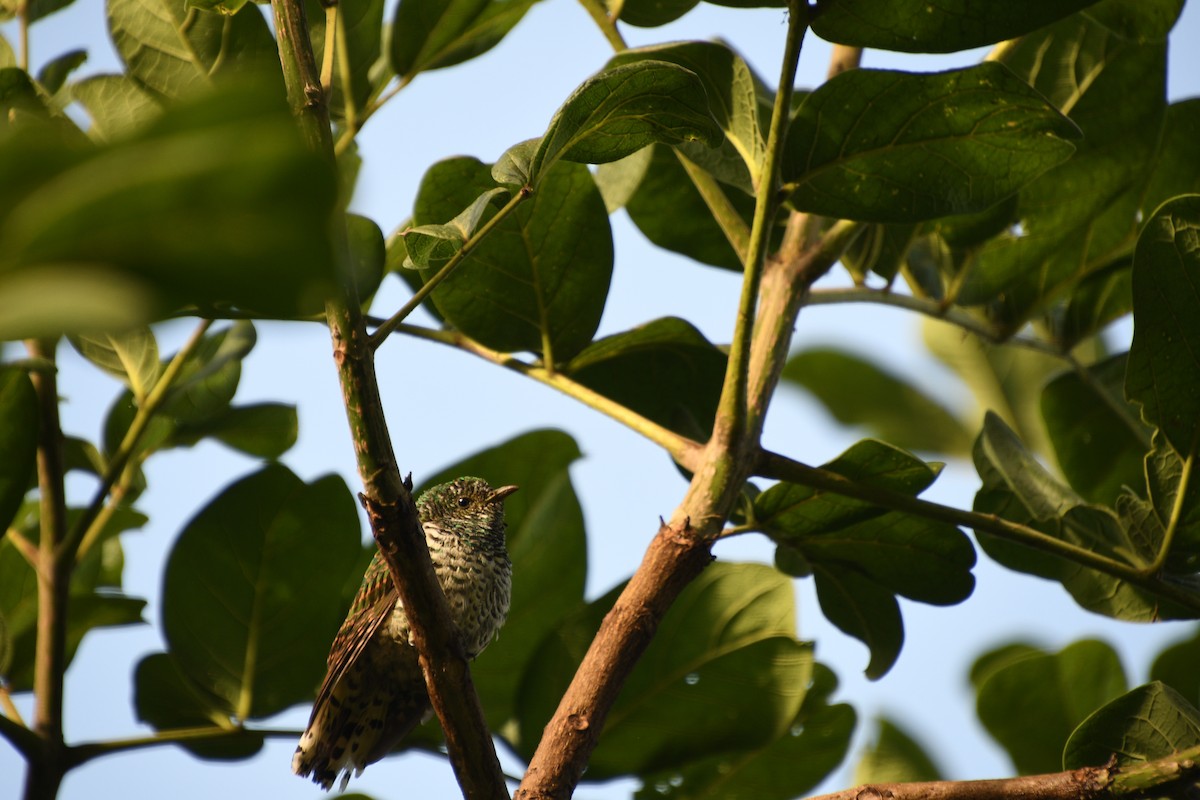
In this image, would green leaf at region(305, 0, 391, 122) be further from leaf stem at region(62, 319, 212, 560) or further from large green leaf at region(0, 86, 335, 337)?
large green leaf at region(0, 86, 335, 337)

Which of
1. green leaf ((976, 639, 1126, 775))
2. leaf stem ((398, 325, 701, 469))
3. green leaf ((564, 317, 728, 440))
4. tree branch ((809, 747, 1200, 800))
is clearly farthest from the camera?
green leaf ((976, 639, 1126, 775))

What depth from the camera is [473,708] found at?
1.63 metres

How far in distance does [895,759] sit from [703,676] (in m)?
0.62

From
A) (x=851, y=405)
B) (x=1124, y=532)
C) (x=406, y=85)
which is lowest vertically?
(x=1124, y=532)

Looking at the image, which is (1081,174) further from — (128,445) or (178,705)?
(178,705)

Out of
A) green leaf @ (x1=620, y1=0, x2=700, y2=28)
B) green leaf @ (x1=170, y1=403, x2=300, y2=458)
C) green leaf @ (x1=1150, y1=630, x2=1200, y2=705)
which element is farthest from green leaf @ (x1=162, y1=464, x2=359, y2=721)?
green leaf @ (x1=1150, y1=630, x2=1200, y2=705)

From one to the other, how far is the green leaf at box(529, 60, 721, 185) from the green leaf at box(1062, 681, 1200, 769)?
114 cm

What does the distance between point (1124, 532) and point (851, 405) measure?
157 cm

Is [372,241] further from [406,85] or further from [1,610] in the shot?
[1,610]

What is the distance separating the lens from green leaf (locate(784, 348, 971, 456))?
11.6ft

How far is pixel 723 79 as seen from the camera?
77.1 inches

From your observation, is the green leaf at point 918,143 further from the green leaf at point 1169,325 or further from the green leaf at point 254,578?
the green leaf at point 254,578

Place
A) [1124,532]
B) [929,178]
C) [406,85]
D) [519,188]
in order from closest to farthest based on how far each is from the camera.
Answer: [519,188] < [929,178] < [1124,532] < [406,85]

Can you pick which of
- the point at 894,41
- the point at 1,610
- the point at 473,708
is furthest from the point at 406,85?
the point at 1,610
